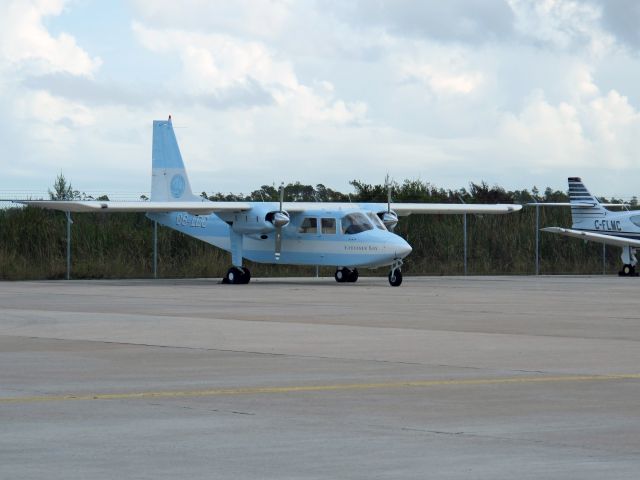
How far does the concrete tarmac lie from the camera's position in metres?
7.91

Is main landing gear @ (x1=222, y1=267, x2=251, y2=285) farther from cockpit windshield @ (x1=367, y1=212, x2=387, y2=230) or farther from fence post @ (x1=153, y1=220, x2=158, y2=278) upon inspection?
fence post @ (x1=153, y1=220, x2=158, y2=278)

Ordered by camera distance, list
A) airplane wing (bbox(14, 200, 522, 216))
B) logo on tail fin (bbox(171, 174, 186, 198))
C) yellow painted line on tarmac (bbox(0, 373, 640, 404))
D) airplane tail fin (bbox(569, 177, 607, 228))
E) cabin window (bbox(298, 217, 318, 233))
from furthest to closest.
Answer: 1. airplane tail fin (bbox(569, 177, 607, 228))
2. logo on tail fin (bbox(171, 174, 186, 198))
3. cabin window (bbox(298, 217, 318, 233))
4. airplane wing (bbox(14, 200, 522, 216))
5. yellow painted line on tarmac (bbox(0, 373, 640, 404))

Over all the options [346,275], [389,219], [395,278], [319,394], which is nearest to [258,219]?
[346,275]

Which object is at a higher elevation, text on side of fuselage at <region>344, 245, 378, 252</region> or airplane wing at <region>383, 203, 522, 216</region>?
airplane wing at <region>383, 203, 522, 216</region>

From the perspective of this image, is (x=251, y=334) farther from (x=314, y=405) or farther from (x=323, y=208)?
(x=323, y=208)

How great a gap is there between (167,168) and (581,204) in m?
17.9

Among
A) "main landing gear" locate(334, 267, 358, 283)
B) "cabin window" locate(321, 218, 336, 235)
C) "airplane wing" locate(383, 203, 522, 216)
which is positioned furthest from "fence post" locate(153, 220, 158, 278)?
"airplane wing" locate(383, 203, 522, 216)

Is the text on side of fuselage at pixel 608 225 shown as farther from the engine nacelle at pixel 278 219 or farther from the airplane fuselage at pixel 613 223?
the engine nacelle at pixel 278 219

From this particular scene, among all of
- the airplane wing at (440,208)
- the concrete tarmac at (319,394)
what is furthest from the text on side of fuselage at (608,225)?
the concrete tarmac at (319,394)

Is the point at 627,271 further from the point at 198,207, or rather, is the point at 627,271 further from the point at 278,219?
the point at 198,207

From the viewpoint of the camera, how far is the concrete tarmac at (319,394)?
791cm

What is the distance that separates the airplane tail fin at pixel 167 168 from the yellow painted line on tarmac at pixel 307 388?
97.9 ft

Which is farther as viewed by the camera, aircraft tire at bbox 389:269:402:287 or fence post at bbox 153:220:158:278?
fence post at bbox 153:220:158:278

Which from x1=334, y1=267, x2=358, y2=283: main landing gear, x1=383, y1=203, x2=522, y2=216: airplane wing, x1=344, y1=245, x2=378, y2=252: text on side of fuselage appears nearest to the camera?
x1=344, y1=245, x2=378, y2=252: text on side of fuselage
